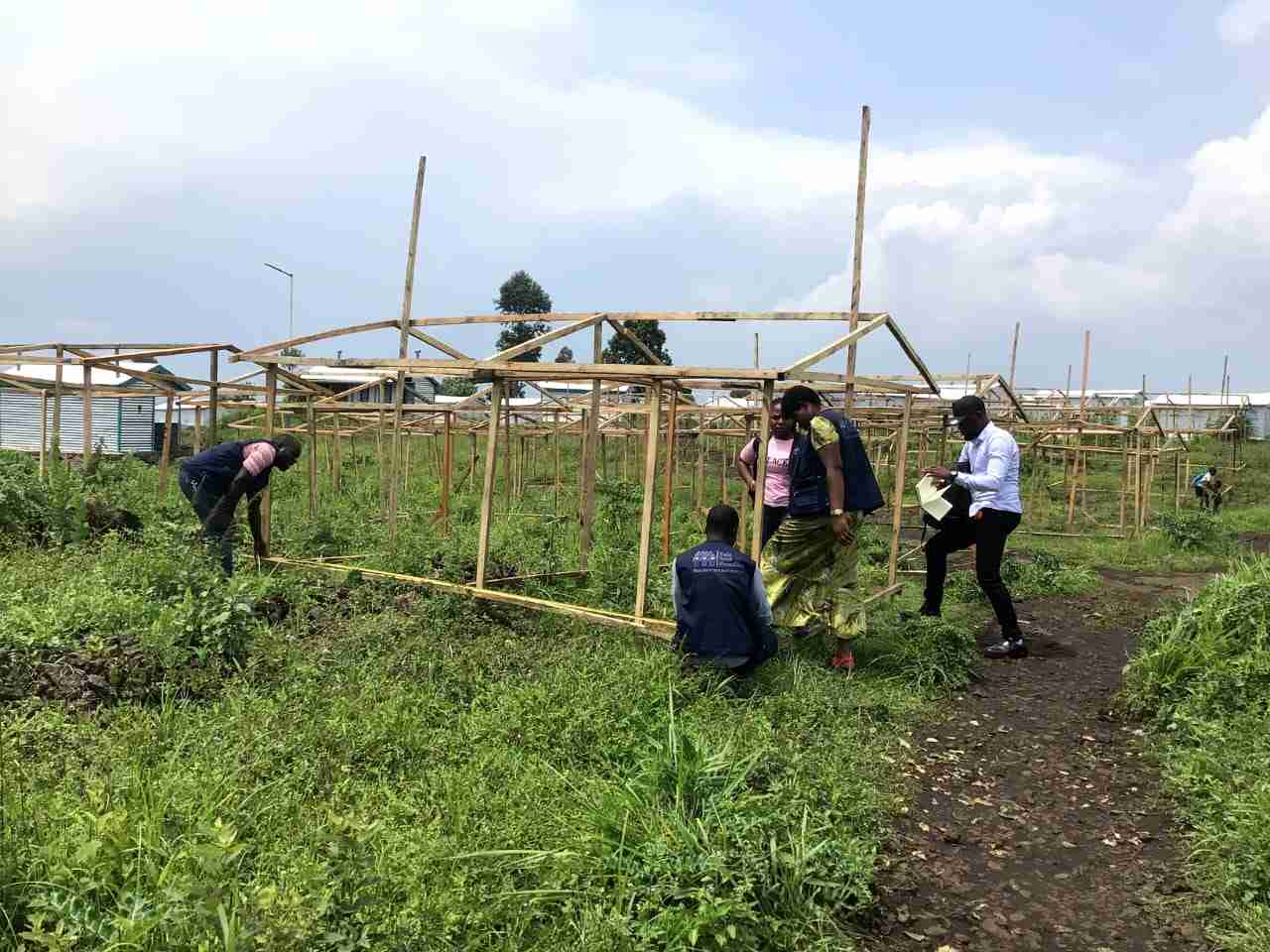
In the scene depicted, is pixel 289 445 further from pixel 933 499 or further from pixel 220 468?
pixel 933 499

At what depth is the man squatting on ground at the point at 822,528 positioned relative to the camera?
6168mm

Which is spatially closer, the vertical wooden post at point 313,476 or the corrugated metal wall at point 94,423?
the vertical wooden post at point 313,476

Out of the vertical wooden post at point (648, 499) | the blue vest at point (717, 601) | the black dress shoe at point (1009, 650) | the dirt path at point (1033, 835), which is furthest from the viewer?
the black dress shoe at point (1009, 650)

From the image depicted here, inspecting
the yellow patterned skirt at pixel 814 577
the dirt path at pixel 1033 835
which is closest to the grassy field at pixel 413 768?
the dirt path at pixel 1033 835

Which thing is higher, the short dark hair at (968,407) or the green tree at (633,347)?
the green tree at (633,347)

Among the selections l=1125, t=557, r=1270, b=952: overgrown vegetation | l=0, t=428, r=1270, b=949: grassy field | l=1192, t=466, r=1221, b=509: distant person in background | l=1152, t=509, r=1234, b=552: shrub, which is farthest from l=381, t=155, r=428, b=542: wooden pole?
l=1192, t=466, r=1221, b=509: distant person in background

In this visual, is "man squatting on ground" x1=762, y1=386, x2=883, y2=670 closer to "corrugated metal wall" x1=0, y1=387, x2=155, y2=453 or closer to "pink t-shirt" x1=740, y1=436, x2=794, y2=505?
"pink t-shirt" x1=740, y1=436, x2=794, y2=505

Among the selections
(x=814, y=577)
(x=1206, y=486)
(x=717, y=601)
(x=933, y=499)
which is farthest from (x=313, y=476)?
(x=1206, y=486)

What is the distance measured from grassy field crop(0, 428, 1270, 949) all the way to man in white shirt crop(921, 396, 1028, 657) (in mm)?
666

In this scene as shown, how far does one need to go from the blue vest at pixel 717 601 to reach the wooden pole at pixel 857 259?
204 centimetres

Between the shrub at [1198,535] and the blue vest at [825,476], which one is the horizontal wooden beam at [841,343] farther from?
the shrub at [1198,535]

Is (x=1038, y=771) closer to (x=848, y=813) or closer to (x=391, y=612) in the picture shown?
(x=848, y=813)

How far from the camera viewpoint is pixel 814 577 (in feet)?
21.4

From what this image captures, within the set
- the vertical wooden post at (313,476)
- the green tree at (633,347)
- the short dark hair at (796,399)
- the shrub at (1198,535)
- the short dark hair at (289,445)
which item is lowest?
the shrub at (1198,535)
